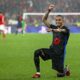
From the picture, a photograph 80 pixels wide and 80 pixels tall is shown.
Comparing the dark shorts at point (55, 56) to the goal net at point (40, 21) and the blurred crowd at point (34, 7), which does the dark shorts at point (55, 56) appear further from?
the blurred crowd at point (34, 7)

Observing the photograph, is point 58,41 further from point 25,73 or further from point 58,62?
point 25,73

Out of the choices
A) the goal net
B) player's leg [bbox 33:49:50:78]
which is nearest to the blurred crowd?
the goal net

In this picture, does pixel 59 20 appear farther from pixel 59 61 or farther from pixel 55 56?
pixel 59 61

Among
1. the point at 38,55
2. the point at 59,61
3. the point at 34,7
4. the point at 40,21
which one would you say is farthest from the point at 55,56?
the point at 34,7

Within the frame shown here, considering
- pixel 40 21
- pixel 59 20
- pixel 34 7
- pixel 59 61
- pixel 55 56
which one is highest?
pixel 59 20

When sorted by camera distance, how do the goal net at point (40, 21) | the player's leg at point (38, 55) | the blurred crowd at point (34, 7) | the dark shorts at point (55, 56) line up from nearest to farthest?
the player's leg at point (38, 55), the dark shorts at point (55, 56), the goal net at point (40, 21), the blurred crowd at point (34, 7)

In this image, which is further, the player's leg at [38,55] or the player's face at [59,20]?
the player's leg at [38,55]

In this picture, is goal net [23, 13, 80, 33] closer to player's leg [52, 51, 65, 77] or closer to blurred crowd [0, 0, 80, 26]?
blurred crowd [0, 0, 80, 26]

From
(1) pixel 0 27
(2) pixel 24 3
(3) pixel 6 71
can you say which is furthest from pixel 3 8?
(3) pixel 6 71

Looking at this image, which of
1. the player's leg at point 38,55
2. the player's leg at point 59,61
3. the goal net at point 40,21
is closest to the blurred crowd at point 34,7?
the goal net at point 40,21

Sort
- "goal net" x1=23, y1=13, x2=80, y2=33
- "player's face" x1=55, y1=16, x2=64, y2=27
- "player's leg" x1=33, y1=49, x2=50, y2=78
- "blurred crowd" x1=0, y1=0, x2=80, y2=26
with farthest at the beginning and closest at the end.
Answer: "blurred crowd" x1=0, y1=0, x2=80, y2=26
"goal net" x1=23, y1=13, x2=80, y2=33
"player's leg" x1=33, y1=49, x2=50, y2=78
"player's face" x1=55, y1=16, x2=64, y2=27

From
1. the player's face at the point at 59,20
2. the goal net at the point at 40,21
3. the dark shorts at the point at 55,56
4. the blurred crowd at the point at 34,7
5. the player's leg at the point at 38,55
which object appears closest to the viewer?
the player's face at the point at 59,20

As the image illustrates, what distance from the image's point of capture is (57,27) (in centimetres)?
1139

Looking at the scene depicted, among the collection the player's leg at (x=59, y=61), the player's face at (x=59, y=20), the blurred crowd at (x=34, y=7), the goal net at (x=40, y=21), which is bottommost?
the goal net at (x=40, y=21)
